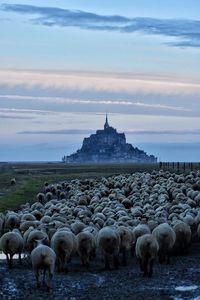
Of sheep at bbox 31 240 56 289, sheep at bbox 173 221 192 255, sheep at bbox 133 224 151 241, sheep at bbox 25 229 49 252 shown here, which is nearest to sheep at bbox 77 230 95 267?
sheep at bbox 25 229 49 252

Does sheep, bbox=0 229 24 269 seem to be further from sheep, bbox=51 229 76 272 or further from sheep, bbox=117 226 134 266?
sheep, bbox=117 226 134 266

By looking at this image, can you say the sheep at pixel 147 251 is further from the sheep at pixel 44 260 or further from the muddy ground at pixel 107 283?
the sheep at pixel 44 260

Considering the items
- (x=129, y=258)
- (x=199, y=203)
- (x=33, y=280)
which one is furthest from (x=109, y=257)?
(x=199, y=203)

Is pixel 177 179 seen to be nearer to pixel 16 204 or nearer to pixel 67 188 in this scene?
pixel 67 188

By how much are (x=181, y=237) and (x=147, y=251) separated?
153 inches

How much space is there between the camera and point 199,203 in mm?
33500

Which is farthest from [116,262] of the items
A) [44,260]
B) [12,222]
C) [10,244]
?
[12,222]

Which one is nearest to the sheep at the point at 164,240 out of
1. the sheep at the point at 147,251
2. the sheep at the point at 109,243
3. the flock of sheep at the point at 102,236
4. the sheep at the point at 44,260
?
the flock of sheep at the point at 102,236

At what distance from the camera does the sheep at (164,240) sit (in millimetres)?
20594

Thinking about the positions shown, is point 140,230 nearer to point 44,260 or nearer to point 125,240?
point 125,240

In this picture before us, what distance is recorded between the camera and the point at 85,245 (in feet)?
67.3

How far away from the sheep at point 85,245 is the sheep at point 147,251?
2.23m

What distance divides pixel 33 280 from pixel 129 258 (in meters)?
5.44

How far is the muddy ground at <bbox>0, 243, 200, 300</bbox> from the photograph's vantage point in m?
16.2
